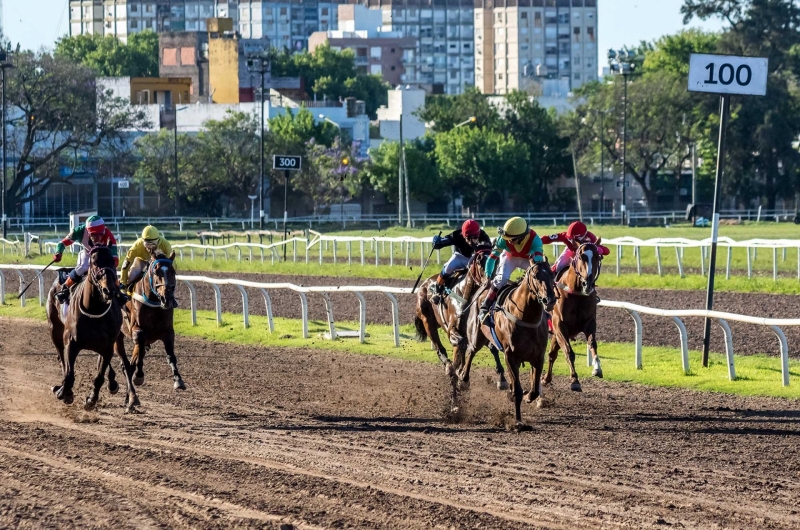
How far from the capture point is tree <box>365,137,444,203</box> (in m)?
73.0

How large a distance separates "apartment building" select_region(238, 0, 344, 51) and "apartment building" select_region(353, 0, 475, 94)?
669cm

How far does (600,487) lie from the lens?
320 inches

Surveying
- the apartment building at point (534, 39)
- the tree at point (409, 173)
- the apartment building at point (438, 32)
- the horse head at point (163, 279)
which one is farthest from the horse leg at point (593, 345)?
the apartment building at point (438, 32)

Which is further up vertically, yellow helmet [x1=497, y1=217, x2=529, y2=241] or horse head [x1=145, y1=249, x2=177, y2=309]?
yellow helmet [x1=497, y1=217, x2=529, y2=241]

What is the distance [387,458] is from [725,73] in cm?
695

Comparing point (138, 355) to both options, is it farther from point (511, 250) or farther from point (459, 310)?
point (511, 250)

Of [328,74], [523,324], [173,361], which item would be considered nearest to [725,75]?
[523,324]

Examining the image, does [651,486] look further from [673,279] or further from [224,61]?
[224,61]

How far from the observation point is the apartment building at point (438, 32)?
18512 centimetres

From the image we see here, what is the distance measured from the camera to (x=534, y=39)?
176125 mm

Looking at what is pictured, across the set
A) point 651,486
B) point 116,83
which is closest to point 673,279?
point 651,486

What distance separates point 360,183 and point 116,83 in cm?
2665

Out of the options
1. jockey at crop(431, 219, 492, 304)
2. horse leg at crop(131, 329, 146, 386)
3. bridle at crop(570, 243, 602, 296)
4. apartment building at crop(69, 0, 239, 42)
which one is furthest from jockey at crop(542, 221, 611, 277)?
apartment building at crop(69, 0, 239, 42)

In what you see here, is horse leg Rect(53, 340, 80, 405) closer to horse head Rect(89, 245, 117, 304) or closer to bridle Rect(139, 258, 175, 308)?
horse head Rect(89, 245, 117, 304)
